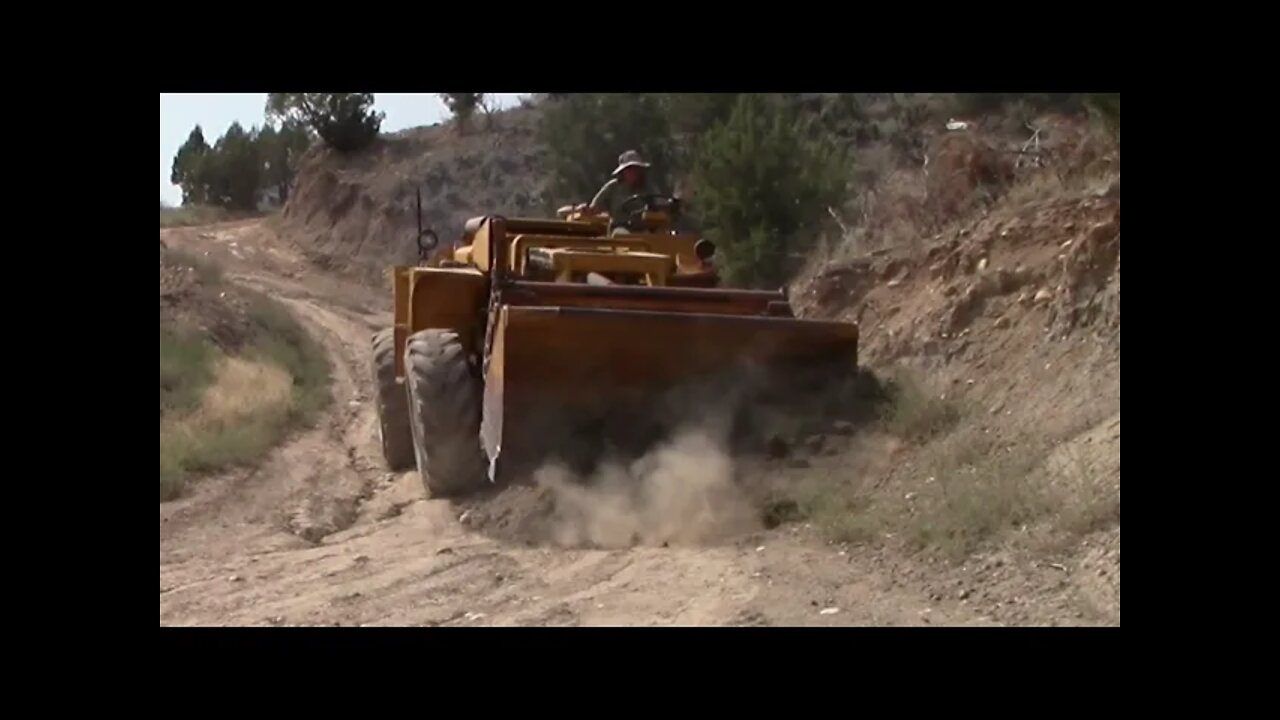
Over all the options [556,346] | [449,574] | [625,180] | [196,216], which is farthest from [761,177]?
[196,216]

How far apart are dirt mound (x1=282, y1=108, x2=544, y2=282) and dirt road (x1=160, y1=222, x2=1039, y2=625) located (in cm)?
2740

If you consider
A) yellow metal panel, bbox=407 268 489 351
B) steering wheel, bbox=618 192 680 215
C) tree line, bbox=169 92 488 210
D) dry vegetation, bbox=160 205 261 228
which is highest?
tree line, bbox=169 92 488 210

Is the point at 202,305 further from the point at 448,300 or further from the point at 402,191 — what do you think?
the point at 402,191

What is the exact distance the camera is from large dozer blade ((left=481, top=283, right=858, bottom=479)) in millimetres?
9094

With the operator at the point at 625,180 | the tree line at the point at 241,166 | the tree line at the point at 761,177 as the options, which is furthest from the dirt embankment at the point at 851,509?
the tree line at the point at 241,166

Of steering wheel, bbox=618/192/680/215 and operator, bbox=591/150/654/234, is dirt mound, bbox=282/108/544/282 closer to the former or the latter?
operator, bbox=591/150/654/234

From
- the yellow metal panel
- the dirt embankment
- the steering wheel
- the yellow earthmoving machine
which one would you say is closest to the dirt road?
the dirt embankment

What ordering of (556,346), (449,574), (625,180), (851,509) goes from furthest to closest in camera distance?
(625,180) → (556,346) → (851,509) → (449,574)

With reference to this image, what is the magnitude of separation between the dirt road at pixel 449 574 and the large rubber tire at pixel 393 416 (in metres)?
0.79

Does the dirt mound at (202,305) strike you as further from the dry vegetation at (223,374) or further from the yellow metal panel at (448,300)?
the yellow metal panel at (448,300)

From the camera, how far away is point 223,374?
59.6ft

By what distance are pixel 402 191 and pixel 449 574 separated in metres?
35.4

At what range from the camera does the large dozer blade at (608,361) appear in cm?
909
